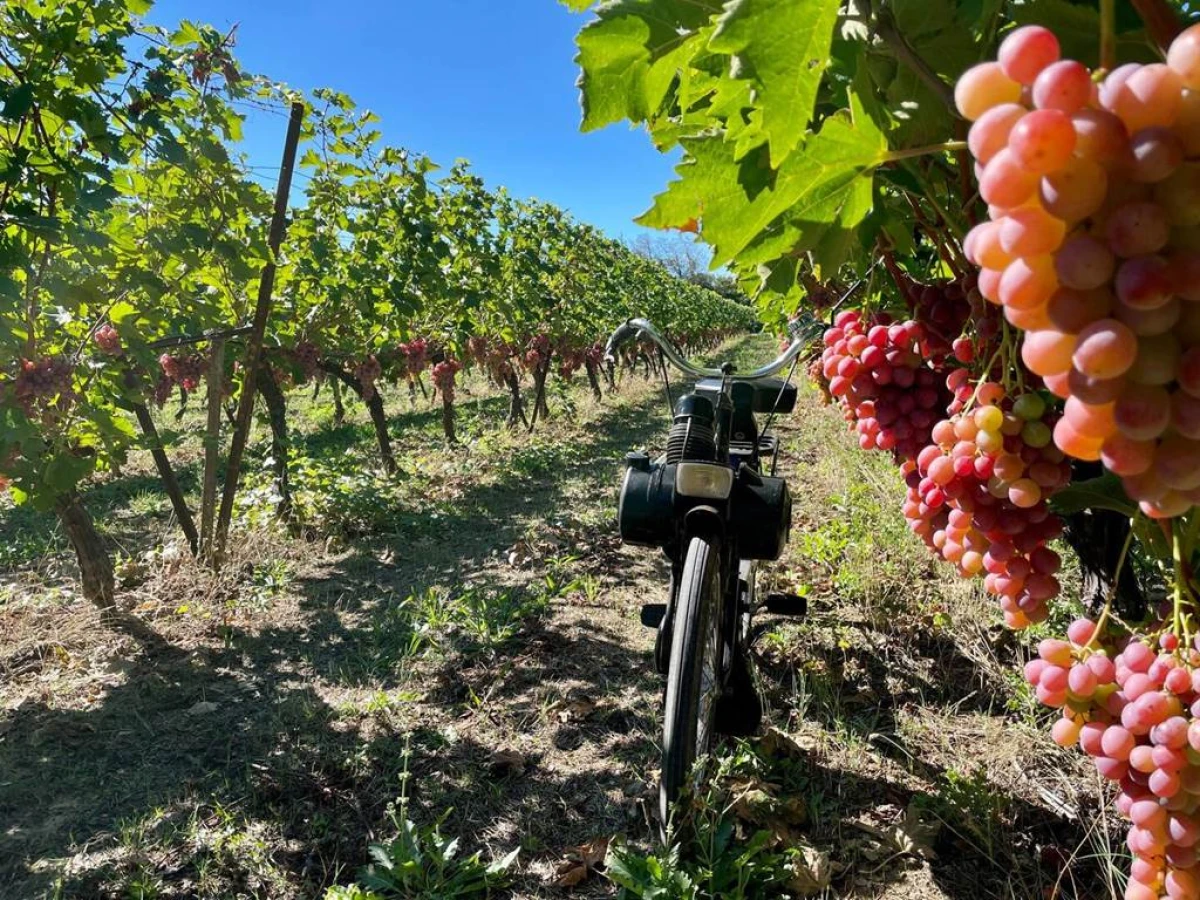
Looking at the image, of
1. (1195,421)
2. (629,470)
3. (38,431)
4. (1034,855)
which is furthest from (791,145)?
(38,431)

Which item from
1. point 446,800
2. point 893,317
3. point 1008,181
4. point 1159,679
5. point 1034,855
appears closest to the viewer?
point 1008,181

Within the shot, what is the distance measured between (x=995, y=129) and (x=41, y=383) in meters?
4.15

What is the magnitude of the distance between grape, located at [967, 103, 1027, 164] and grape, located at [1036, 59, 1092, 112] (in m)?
0.02

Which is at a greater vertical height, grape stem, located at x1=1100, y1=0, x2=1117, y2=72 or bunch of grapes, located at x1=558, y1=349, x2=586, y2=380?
bunch of grapes, located at x1=558, y1=349, x2=586, y2=380

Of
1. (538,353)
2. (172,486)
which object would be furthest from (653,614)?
(538,353)

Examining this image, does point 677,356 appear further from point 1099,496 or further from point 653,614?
point 1099,496

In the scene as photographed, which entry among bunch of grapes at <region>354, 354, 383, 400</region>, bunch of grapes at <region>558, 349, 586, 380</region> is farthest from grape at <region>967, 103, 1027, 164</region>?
bunch of grapes at <region>558, 349, 586, 380</region>

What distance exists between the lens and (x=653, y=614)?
2414mm

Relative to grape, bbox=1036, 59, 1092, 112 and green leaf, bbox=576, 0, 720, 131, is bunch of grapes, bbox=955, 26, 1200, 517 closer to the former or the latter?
grape, bbox=1036, 59, 1092, 112

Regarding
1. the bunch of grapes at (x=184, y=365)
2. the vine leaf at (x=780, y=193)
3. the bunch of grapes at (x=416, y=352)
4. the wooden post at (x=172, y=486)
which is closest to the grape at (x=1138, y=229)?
the vine leaf at (x=780, y=193)

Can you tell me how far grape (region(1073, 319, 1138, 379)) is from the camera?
16.4 inches

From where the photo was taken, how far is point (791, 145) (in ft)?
2.21

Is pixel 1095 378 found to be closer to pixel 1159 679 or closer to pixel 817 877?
pixel 1159 679

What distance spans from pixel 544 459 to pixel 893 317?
23.4ft
